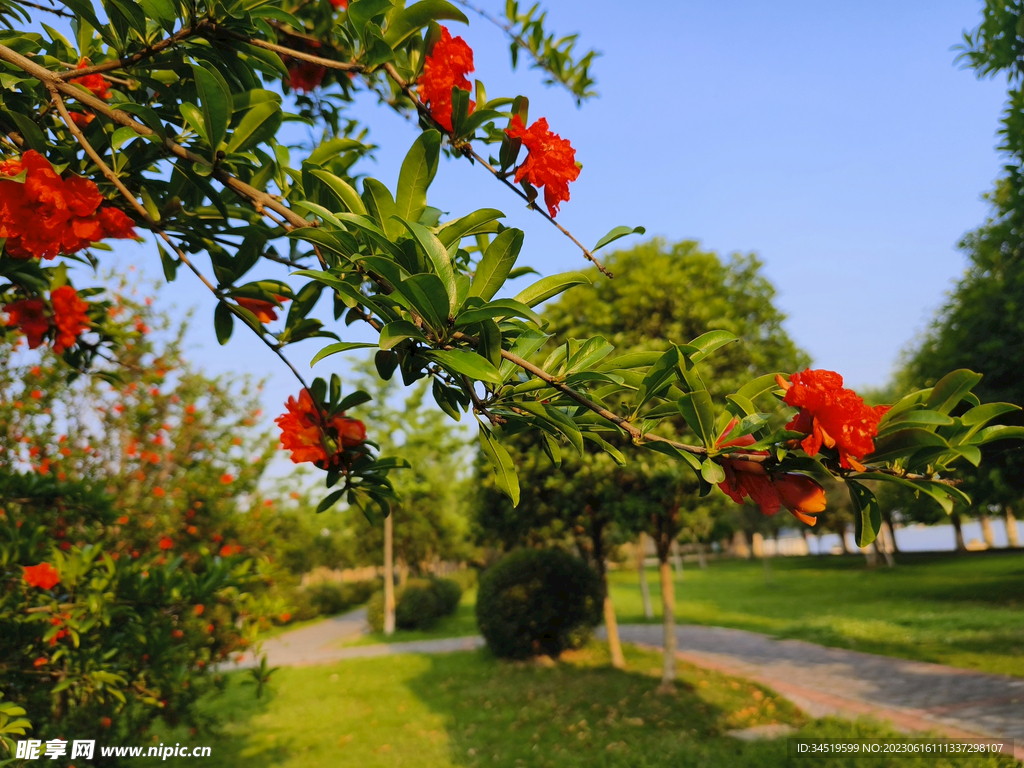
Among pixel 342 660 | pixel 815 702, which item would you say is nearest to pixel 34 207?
pixel 815 702

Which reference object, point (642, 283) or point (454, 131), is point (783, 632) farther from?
point (454, 131)

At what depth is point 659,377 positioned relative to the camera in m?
1.14

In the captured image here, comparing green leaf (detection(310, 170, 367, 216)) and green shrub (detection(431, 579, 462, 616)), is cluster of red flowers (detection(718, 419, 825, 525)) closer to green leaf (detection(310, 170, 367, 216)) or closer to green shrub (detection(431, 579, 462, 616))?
green leaf (detection(310, 170, 367, 216))

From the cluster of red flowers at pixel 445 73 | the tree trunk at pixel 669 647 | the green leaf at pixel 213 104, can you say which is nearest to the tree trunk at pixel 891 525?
the tree trunk at pixel 669 647

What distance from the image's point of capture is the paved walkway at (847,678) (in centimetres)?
588

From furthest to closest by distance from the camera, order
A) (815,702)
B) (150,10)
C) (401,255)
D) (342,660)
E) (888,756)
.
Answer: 1. (342,660)
2. (815,702)
3. (888,756)
4. (150,10)
5. (401,255)

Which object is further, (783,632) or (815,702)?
(783,632)

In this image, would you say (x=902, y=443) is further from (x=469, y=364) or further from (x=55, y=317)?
(x=55, y=317)

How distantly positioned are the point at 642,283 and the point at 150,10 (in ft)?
20.5

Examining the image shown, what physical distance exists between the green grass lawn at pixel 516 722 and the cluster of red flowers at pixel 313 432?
4.81 m

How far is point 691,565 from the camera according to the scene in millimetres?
40969

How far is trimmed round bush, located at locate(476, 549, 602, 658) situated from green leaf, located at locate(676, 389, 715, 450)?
31.2 feet

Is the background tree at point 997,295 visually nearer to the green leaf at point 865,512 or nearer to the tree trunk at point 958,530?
the green leaf at point 865,512

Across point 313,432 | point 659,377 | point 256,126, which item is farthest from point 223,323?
point 659,377
